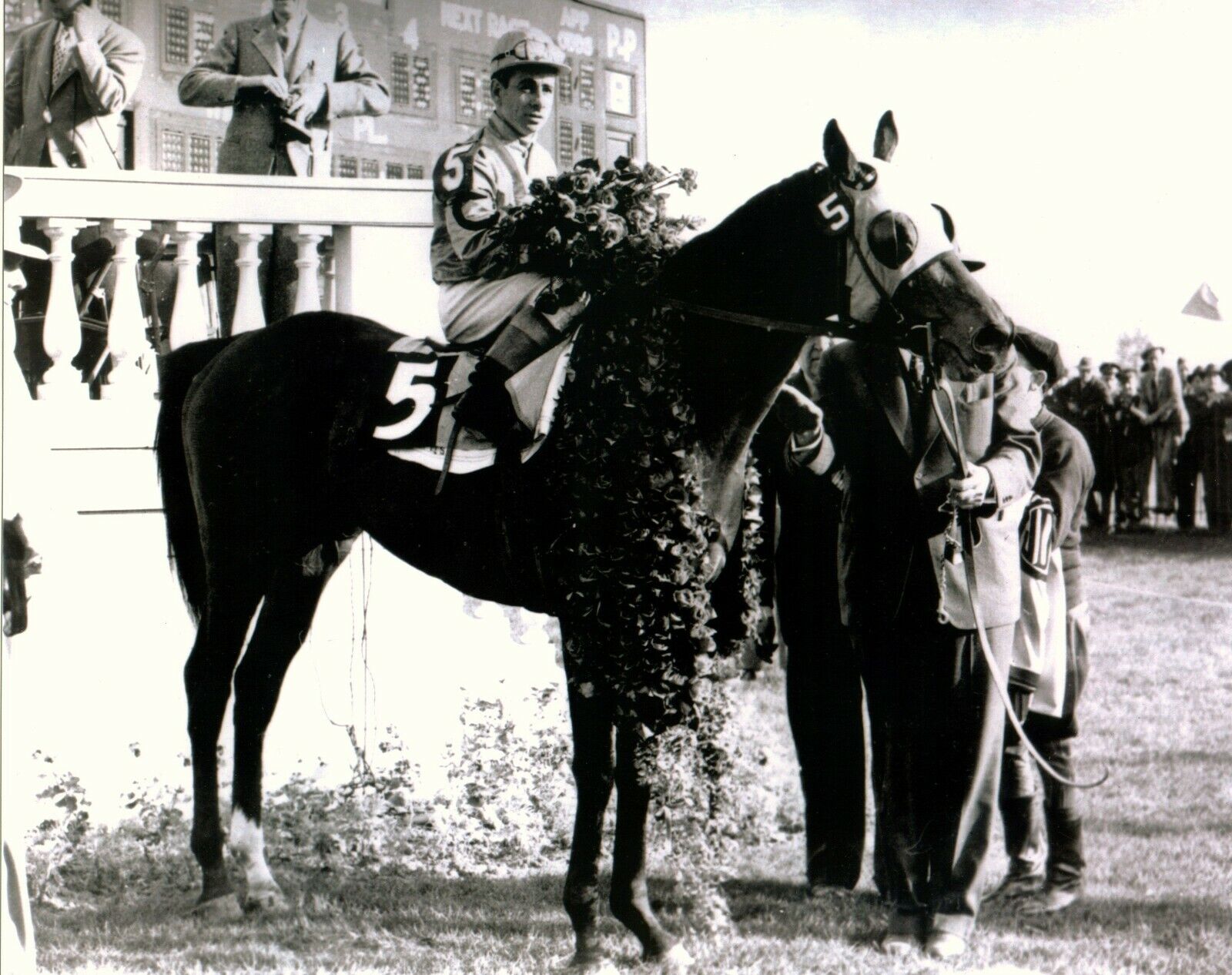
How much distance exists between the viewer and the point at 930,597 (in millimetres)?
3777

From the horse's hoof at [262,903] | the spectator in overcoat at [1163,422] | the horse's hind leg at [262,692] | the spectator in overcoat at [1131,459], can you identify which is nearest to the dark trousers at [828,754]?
the spectator in overcoat at [1131,459]

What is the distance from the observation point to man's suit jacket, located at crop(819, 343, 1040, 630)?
3.71 meters

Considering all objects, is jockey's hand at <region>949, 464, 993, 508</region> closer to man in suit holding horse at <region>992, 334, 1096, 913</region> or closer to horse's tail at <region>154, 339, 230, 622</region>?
man in suit holding horse at <region>992, 334, 1096, 913</region>

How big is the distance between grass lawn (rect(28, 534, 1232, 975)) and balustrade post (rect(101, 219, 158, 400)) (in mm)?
1474

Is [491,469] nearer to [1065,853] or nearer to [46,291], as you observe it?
[46,291]

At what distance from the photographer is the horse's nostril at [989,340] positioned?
323cm

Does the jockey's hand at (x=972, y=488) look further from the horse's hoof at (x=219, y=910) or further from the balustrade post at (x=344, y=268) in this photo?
the horse's hoof at (x=219, y=910)

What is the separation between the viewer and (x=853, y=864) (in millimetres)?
3961

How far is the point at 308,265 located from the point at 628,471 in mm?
1407

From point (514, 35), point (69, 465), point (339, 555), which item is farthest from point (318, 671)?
point (514, 35)

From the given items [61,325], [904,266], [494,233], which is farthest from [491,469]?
[61,325]

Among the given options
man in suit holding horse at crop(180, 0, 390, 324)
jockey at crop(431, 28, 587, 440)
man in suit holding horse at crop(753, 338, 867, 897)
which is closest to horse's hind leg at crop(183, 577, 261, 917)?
man in suit holding horse at crop(180, 0, 390, 324)

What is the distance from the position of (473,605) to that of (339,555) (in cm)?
47

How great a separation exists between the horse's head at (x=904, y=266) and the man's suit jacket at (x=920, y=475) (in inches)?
14.7
